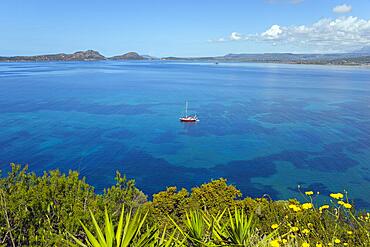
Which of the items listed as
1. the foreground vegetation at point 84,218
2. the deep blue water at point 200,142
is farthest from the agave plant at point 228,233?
the deep blue water at point 200,142

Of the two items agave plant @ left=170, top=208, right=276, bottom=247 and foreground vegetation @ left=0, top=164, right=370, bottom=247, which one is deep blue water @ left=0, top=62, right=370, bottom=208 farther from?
Answer: agave plant @ left=170, top=208, right=276, bottom=247

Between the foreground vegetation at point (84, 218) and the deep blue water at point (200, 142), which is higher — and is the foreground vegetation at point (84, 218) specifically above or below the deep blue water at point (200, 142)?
above

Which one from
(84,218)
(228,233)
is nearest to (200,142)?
(84,218)

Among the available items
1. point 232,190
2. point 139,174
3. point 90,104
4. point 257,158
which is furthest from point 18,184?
point 90,104

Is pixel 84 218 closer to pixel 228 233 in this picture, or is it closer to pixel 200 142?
pixel 228 233

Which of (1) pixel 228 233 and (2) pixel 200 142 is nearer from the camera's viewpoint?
(1) pixel 228 233

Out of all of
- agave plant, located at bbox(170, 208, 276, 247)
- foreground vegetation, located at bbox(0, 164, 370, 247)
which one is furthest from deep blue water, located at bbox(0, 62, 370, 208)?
agave plant, located at bbox(170, 208, 276, 247)

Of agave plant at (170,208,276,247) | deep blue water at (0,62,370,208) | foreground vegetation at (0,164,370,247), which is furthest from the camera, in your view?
deep blue water at (0,62,370,208)

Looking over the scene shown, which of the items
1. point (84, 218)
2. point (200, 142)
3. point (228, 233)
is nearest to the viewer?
point (228, 233)

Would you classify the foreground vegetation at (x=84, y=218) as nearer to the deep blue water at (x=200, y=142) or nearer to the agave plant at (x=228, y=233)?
the agave plant at (x=228, y=233)

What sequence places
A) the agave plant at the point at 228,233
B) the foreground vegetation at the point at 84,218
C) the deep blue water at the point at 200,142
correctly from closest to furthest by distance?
the agave plant at the point at 228,233 < the foreground vegetation at the point at 84,218 < the deep blue water at the point at 200,142

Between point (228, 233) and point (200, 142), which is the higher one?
point (228, 233)

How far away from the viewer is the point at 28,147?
39250mm

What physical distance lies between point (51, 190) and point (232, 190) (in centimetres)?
1224
